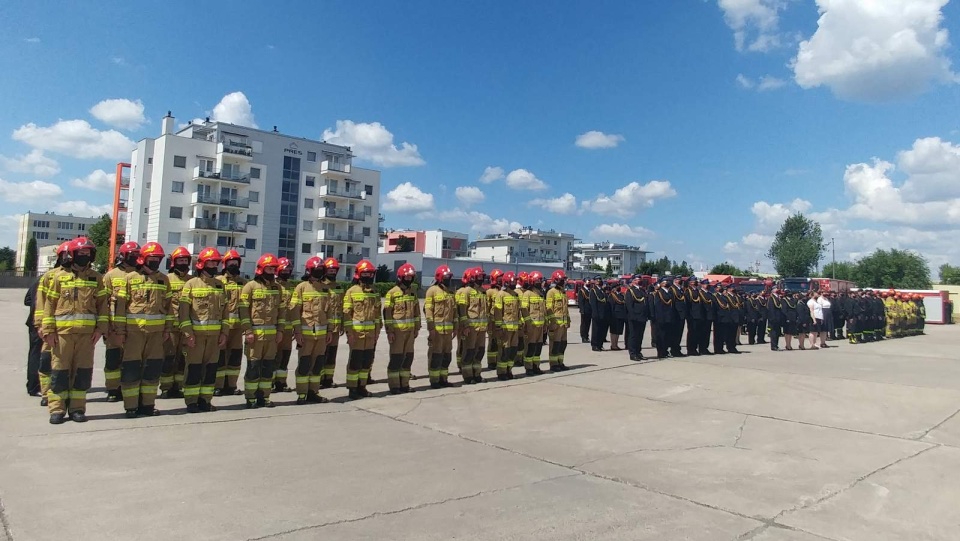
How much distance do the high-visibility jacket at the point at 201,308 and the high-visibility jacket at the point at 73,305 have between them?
89cm

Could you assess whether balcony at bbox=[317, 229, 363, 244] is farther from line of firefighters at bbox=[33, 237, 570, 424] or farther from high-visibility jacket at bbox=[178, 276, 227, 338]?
high-visibility jacket at bbox=[178, 276, 227, 338]

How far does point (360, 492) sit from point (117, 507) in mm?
1759

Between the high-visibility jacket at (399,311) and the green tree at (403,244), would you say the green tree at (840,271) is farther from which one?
the high-visibility jacket at (399,311)

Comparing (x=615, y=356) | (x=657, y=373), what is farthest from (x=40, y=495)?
(x=615, y=356)

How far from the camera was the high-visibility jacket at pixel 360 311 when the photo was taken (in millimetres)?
8867

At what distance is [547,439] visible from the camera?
689cm

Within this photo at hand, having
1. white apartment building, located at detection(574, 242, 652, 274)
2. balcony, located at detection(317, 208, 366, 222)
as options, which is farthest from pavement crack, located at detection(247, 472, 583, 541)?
white apartment building, located at detection(574, 242, 652, 274)

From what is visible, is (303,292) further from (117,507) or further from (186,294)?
(117,507)

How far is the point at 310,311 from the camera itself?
8.53 meters

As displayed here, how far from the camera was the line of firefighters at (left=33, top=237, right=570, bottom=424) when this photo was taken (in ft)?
22.6

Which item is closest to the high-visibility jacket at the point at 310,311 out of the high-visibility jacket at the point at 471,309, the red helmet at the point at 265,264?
the red helmet at the point at 265,264

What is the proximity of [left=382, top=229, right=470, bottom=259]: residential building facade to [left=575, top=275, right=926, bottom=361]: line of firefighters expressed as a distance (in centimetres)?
A: 8174

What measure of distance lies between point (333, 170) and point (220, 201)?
12.9 meters

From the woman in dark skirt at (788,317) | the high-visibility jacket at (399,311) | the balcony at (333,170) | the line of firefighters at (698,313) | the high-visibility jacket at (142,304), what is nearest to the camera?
the high-visibility jacket at (142,304)
